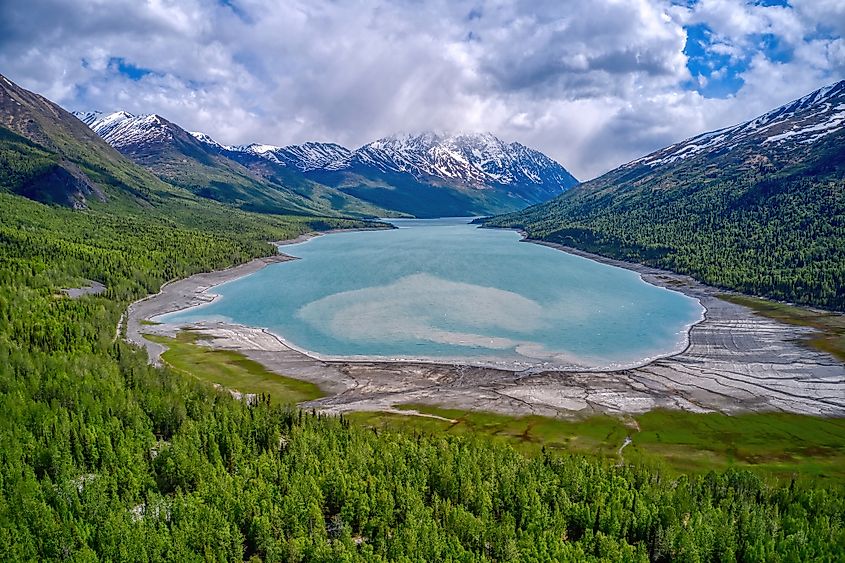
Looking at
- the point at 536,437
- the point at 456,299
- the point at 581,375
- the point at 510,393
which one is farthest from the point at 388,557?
the point at 456,299

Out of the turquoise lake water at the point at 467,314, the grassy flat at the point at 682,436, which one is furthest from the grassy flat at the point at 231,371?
the grassy flat at the point at 682,436

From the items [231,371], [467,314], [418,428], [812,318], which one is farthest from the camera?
[467,314]

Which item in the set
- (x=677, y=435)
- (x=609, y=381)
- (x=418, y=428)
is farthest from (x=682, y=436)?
(x=418, y=428)

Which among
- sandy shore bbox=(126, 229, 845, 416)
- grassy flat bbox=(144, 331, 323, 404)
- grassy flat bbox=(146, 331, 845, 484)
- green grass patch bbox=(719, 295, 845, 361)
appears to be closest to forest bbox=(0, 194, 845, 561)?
grassy flat bbox=(146, 331, 845, 484)

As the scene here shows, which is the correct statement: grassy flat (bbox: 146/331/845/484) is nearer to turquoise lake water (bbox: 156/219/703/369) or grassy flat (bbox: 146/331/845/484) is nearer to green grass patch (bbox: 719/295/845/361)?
turquoise lake water (bbox: 156/219/703/369)

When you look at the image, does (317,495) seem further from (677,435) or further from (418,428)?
(677,435)

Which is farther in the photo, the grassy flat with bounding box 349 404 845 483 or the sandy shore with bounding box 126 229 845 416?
the sandy shore with bounding box 126 229 845 416
